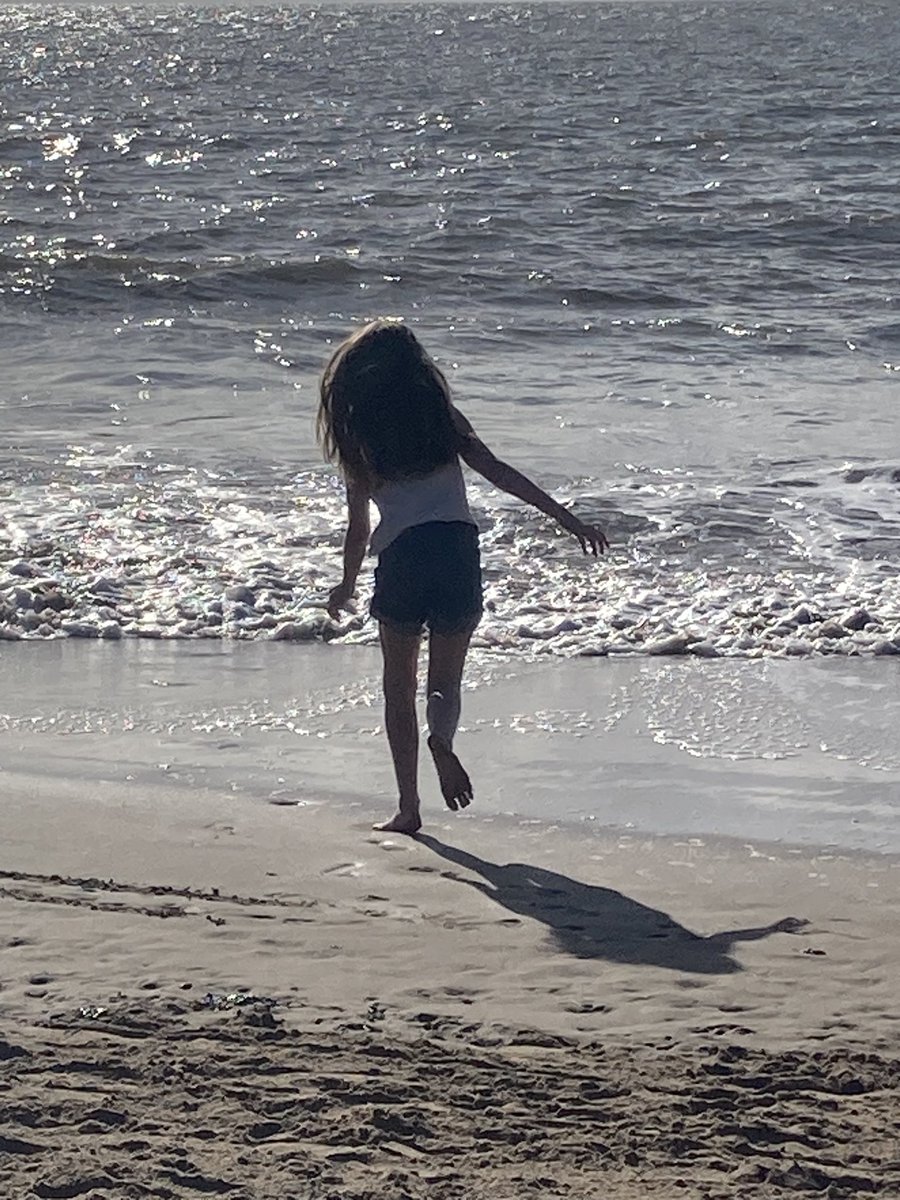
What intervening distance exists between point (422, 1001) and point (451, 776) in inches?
44.9

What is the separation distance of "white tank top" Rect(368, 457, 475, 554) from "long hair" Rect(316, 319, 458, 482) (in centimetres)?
3

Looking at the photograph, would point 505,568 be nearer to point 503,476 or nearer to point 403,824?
point 503,476

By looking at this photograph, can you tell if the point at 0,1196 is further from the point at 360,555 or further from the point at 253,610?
the point at 253,610

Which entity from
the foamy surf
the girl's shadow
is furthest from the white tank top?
the foamy surf

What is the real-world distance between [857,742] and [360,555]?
1.69 metres

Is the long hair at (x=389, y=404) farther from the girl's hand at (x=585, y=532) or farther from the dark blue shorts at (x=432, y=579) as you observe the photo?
the girl's hand at (x=585, y=532)

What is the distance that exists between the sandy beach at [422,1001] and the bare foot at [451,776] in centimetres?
10

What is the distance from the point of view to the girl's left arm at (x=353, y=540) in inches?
184

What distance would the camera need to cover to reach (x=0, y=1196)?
265cm

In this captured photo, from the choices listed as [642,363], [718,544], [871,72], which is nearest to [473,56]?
[871,72]

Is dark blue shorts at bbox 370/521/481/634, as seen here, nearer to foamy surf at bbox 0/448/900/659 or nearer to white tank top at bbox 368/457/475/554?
white tank top at bbox 368/457/475/554

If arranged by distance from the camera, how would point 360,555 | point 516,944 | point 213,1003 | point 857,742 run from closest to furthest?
1. point 213,1003
2. point 516,944
3. point 360,555
4. point 857,742

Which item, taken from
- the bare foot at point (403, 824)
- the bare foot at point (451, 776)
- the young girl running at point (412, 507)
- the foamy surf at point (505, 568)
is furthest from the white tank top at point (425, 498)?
the foamy surf at point (505, 568)

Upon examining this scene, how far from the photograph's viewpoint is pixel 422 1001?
3.45 meters
